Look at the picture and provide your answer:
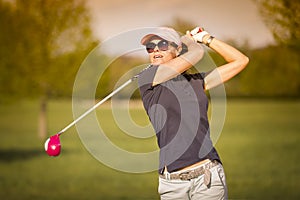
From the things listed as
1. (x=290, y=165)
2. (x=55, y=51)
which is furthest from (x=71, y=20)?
(x=290, y=165)

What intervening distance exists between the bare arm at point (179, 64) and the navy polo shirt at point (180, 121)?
57mm

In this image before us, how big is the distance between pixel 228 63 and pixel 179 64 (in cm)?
47

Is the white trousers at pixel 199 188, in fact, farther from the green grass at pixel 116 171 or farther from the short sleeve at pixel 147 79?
the green grass at pixel 116 171

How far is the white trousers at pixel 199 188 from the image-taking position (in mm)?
4590

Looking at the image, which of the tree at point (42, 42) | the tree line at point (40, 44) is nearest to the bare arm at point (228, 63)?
the tree line at point (40, 44)

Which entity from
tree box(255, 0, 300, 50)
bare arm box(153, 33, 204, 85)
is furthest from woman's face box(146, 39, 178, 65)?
tree box(255, 0, 300, 50)

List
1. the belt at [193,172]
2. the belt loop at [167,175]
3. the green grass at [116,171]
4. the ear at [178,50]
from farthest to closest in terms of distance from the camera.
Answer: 1. the green grass at [116,171]
2. the ear at [178,50]
3. the belt loop at [167,175]
4. the belt at [193,172]

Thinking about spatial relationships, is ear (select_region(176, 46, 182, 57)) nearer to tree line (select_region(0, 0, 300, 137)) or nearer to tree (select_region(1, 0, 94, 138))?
tree line (select_region(0, 0, 300, 137))

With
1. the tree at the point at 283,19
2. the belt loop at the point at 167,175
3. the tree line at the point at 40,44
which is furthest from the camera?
the tree line at the point at 40,44

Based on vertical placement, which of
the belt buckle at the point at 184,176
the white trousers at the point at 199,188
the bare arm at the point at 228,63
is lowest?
the white trousers at the point at 199,188

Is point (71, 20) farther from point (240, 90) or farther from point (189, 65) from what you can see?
point (240, 90)

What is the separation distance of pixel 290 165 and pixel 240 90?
47887mm

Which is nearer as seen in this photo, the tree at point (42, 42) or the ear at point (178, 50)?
the ear at point (178, 50)

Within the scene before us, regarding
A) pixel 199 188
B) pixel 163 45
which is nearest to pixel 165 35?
pixel 163 45
